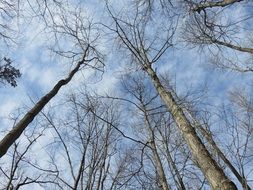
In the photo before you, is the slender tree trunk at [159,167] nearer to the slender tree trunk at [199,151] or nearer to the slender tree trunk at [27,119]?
the slender tree trunk at [199,151]

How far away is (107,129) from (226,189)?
5.60 meters

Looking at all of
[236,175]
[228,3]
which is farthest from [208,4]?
[236,175]

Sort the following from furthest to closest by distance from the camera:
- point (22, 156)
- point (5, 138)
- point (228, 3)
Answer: point (22, 156) < point (228, 3) < point (5, 138)

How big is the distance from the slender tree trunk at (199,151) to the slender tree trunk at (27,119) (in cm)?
205

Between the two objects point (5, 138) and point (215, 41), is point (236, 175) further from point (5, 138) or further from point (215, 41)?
point (5, 138)


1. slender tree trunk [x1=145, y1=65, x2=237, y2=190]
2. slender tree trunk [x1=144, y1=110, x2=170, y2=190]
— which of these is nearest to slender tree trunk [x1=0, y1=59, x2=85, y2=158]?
slender tree trunk [x1=145, y1=65, x2=237, y2=190]

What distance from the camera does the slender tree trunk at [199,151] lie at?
4.61 m

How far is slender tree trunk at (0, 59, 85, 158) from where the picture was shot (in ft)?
15.8

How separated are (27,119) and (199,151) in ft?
9.25

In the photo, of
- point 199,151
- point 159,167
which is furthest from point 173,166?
point 199,151

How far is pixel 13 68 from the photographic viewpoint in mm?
9805

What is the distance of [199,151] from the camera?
539cm

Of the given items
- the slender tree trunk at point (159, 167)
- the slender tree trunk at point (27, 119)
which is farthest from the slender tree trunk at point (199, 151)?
the slender tree trunk at point (27, 119)

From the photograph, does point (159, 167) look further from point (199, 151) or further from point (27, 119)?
point (27, 119)
